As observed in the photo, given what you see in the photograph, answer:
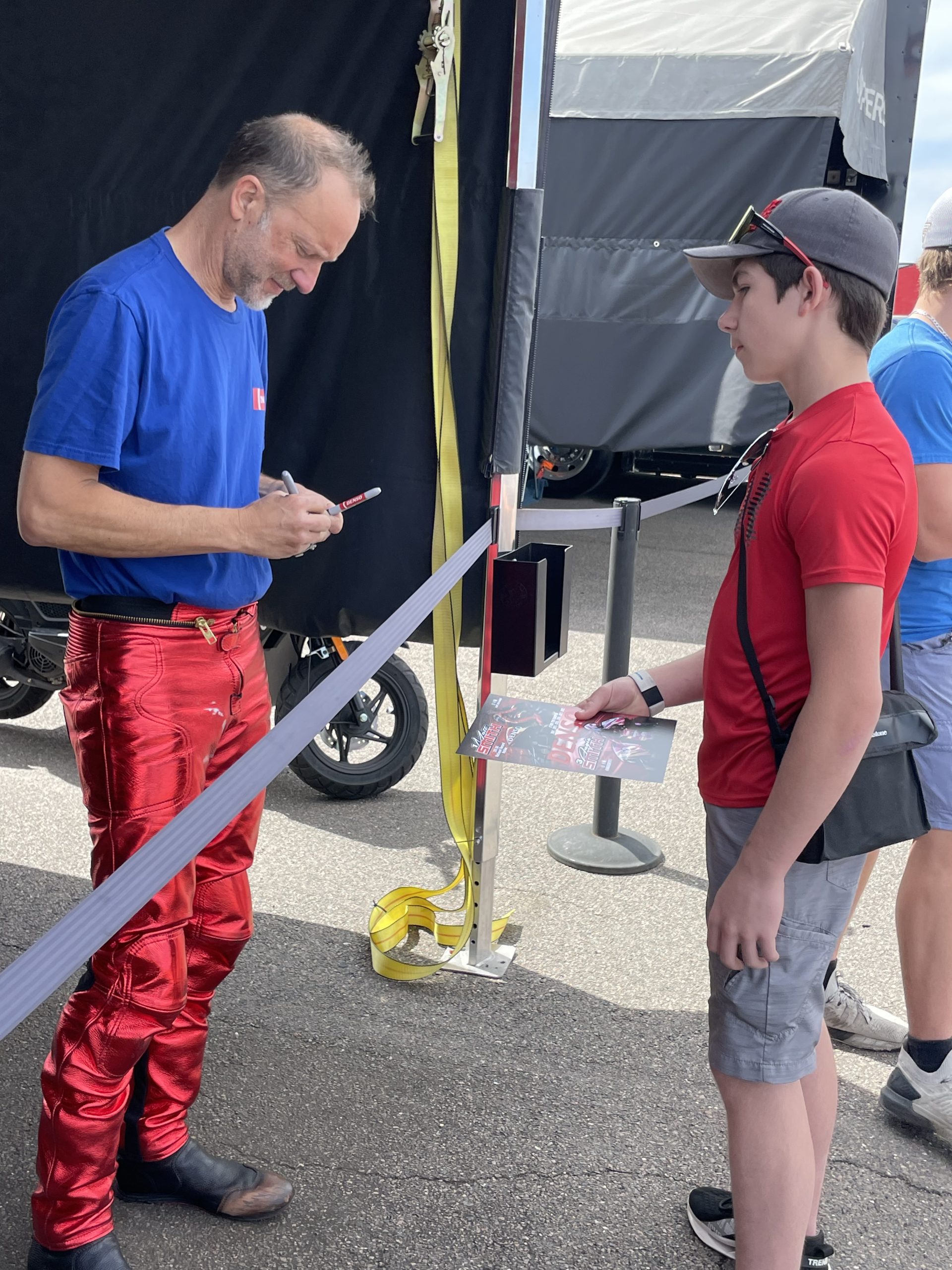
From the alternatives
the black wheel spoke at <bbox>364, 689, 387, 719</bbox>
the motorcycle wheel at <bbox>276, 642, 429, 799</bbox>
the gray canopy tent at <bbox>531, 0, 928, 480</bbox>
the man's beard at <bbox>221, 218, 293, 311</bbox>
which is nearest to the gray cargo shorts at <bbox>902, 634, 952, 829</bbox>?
the man's beard at <bbox>221, 218, 293, 311</bbox>

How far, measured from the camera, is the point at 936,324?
2406mm

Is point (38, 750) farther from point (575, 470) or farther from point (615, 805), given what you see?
point (575, 470)

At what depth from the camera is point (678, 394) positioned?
7008 millimetres

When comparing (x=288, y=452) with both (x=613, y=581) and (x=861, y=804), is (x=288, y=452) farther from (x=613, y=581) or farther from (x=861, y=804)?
(x=861, y=804)

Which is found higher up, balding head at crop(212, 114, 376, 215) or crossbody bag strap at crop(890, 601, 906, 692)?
balding head at crop(212, 114, 376, 215)

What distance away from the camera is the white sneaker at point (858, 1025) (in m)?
2.89

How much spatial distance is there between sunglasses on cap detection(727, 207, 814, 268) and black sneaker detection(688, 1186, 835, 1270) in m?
1.68

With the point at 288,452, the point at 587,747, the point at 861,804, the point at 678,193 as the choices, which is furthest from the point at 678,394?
the point at 861,804

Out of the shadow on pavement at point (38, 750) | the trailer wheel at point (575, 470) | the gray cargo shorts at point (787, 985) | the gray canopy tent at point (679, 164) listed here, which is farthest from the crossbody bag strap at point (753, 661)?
the trailer wheel at point (575, 470)

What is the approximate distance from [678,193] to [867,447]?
5.82 m

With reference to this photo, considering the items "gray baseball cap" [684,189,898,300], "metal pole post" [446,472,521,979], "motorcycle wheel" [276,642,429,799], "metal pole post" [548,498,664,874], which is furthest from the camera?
"motorcycle wheel" [276,642,429,799]

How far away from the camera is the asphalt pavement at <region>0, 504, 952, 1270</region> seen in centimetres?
225

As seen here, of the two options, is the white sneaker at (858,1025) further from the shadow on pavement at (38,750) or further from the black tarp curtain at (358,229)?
the shadow on pavement at (38,750)

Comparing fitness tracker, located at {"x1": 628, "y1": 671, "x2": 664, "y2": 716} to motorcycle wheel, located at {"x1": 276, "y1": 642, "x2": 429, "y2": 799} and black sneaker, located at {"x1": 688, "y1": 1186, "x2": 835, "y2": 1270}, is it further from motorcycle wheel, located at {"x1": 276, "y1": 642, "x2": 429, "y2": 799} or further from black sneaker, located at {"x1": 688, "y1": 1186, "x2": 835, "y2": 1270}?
motorcycle wheel, located at {"x1": 276, "y1": 642, "x2": 429, "y2": 799}
